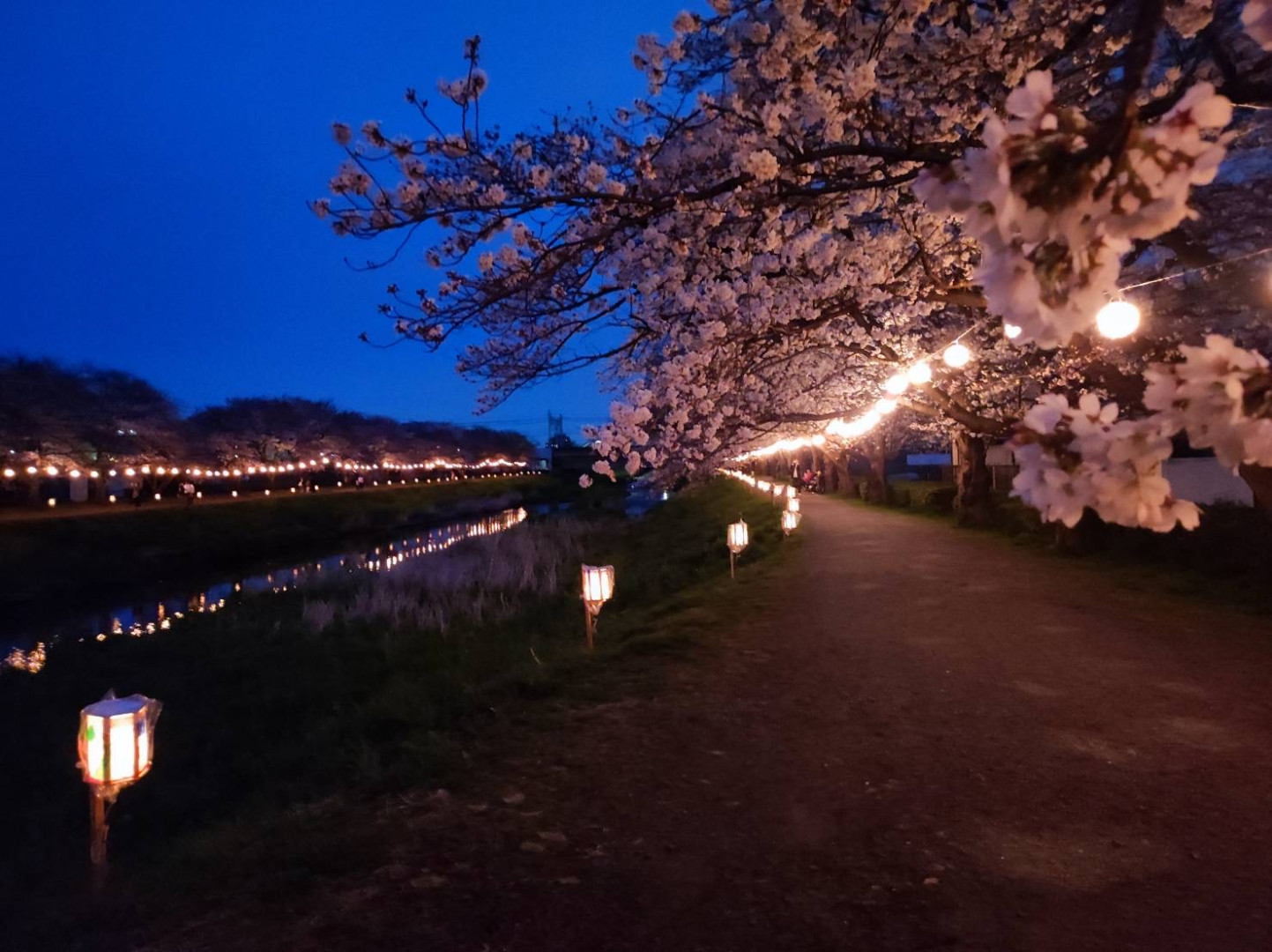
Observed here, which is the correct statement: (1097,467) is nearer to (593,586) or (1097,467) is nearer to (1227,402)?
(1227,402)

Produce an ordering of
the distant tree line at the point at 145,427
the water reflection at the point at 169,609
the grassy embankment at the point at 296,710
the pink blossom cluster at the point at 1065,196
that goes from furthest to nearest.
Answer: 1. the distant tree line at the point at 145,427
2. the water reflection at the point at 169,609
3. the grassy embankment at the point at 296,710
4. the pink blossom cluster at the point at 1065,196

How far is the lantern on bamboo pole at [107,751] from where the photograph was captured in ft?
18.1

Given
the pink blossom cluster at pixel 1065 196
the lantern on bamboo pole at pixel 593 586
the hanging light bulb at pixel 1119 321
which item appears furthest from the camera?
the lantern on bamboo pole at pixel 593 586

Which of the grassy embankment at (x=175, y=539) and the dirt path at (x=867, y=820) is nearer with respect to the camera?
the dirt path at (x=867, y=820)

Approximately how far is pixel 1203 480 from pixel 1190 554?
7627 mm

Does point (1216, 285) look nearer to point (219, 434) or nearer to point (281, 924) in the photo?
point (281, 924)

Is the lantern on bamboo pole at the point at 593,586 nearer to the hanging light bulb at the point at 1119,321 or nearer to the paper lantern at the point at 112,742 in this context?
the paper lantern at the point at 112,742

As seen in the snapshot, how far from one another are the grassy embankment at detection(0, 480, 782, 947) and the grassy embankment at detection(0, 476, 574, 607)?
11069 millimetres

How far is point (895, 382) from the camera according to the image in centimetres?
1399

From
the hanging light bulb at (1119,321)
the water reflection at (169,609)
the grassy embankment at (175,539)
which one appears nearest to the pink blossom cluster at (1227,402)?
the hanging light bulb at (1119,321)

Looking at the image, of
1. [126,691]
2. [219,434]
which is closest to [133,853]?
[126,691]

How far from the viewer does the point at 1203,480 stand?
21.6 meters

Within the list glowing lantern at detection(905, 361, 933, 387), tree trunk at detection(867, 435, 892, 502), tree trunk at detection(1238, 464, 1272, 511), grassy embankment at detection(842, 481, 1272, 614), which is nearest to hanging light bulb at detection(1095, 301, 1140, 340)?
tree trunk at detection(1238, 464, 1272, 511)

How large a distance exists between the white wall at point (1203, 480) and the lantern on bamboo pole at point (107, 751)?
2129 centimetres
